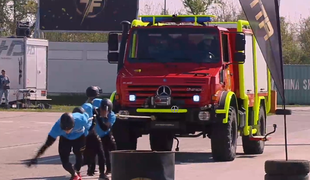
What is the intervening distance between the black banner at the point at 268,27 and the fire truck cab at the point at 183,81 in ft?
14.8

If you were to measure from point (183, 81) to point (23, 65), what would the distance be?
2028 centimetres

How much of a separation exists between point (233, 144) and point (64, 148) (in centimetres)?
492

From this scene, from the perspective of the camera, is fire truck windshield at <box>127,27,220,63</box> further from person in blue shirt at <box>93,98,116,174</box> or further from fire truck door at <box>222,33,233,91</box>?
person in blue shirt at <box>93,98,116,174</box>

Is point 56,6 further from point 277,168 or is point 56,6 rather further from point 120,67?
point 277,168

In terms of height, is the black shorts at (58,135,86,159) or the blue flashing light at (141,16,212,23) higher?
the blue flashing light at (141,16,212,23)

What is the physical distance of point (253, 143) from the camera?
53.8 feet

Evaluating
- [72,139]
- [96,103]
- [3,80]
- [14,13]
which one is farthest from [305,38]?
[72,139]

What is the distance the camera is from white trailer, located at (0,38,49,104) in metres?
33.2

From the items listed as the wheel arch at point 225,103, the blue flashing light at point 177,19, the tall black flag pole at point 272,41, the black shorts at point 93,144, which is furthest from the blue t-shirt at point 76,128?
the blue flashing light at point 177,19

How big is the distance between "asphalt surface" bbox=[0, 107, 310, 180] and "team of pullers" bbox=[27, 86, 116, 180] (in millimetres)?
720

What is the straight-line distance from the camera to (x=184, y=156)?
52.1 feet

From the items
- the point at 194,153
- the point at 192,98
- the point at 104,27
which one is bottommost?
the point at 194,153

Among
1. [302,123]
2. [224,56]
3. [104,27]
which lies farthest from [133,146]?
[104,27]

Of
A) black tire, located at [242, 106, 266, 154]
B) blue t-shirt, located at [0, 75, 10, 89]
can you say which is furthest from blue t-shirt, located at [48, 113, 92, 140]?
blue t-shirt, located at [0, 75, 10, 89]
